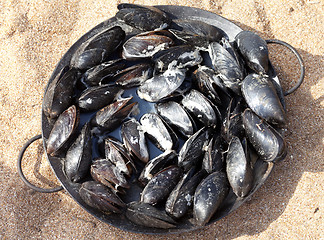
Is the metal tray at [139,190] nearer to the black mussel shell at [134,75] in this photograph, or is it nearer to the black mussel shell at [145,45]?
the black mussel shell at [145,45]

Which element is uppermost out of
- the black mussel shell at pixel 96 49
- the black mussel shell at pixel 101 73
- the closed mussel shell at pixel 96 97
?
the black mussel shell at pixel 96 49

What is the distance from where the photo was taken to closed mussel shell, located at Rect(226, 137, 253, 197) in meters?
2.04

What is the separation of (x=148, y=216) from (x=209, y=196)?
0.39m

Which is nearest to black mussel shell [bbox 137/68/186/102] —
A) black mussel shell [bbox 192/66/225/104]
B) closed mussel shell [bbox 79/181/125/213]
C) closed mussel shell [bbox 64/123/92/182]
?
black mussel shell [bbox 192/66/225/104]

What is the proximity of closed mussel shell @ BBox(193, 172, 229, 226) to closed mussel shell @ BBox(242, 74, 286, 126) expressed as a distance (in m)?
0.48

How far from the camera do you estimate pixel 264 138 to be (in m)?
2.10

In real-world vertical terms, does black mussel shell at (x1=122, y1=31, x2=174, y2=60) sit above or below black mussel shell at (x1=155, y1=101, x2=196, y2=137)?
above

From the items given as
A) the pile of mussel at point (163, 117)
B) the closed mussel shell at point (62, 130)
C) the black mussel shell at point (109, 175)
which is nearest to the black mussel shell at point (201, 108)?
the pile of mussel at point (163, 117)

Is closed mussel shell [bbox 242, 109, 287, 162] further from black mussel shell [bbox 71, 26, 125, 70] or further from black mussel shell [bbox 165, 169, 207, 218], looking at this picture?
black mussel shell [bbox 71, 26, 125, 70]

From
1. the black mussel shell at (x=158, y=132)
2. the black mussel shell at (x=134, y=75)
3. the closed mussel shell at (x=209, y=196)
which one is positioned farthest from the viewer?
the black mussel shell at (x=134, y=75)

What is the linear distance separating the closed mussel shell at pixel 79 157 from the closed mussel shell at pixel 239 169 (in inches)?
36.0

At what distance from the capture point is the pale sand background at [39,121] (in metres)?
2.29

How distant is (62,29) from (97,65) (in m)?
0.76

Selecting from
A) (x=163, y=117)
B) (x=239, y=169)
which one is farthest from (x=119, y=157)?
(x=239, y=169)
